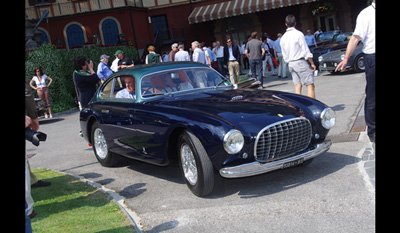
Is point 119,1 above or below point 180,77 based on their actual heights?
above

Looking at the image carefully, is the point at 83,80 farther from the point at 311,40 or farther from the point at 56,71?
the point at 311,40

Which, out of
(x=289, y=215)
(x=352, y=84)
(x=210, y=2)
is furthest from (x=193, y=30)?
(x=289, y=215)

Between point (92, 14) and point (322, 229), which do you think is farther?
point (92, 14)

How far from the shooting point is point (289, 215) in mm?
4473

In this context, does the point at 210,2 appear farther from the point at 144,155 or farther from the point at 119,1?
Answer: the point at 144,155

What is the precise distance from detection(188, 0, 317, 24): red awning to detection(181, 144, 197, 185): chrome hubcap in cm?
2992

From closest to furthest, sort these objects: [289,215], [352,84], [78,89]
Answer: [289,215], [78,89], [352,84]

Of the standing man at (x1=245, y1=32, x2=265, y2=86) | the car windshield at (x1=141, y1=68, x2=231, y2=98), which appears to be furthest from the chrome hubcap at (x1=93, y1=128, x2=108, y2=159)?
the standing man at (x1=245, y1=32, x2=265, y2=86)

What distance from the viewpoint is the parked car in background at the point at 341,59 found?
53.5ft

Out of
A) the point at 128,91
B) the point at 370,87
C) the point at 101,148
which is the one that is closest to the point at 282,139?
the point at 370,87

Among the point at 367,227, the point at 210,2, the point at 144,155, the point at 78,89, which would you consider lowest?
the point at 367,227

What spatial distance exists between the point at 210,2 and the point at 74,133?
2825 cm

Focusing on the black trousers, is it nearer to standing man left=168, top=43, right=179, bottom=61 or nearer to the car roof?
the car roof
